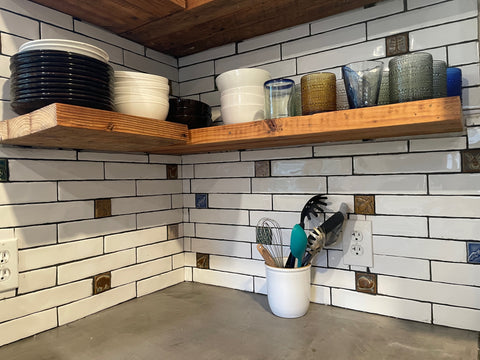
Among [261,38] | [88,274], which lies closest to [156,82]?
[261,38]

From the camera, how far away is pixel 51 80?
2.38 feet

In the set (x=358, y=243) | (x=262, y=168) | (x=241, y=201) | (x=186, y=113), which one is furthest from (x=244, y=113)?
(x=358, y=243)

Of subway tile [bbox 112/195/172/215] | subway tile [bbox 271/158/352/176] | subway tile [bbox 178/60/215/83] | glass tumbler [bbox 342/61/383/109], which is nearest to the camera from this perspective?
glass tumbler [bbox 342/61/383/109]

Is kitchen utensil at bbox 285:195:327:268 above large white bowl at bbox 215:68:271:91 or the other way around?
the other way around

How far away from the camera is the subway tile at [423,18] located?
0.88 m

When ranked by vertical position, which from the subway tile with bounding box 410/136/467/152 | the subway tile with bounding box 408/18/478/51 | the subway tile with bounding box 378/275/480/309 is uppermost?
the subway tile with bounding box 408/18/478/51

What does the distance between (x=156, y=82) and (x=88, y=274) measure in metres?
0.60

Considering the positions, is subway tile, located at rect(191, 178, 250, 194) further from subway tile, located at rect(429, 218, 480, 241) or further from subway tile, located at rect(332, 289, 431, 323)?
subway tile, located at rect(429, 218, 480, 241)

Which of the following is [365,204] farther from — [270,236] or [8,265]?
[8,265]

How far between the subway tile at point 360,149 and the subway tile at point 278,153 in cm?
3

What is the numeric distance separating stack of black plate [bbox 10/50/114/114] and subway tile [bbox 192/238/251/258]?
2.25 ft

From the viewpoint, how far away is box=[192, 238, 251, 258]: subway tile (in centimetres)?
122

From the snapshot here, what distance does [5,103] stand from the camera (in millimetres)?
876

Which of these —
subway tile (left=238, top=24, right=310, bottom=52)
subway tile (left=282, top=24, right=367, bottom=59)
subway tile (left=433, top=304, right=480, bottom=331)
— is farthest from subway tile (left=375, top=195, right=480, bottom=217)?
subway tile (left=238, top=24, right=310, bottom=52)
